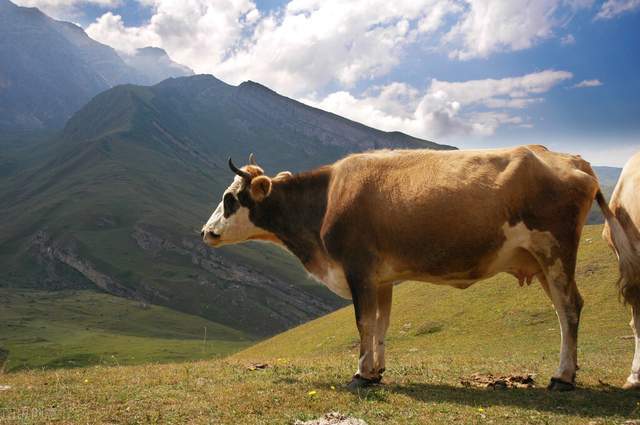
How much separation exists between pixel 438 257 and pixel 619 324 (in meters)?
23.7

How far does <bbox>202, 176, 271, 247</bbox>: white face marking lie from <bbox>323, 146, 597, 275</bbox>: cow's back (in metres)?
2.72

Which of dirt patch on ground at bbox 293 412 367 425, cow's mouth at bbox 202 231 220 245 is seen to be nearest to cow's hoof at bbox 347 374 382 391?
dirt patch on ground at bbox 293 412 367 425

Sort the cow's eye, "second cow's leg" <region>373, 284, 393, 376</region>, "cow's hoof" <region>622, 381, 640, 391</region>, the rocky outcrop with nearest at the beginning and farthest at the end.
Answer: "cow's hoof" <region>622, 381, 640, 391</region>
"second cow's leg" <region>373, 284, 393, 376</region>
the cow's eye
the rocky outcrop

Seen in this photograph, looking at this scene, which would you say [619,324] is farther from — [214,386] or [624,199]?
[214,386]

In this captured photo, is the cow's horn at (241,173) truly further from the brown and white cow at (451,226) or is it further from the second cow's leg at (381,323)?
the second cow's leg at (381,323)

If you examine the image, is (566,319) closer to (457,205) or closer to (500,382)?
(500,382)

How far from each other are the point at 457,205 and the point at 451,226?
424 millimetres

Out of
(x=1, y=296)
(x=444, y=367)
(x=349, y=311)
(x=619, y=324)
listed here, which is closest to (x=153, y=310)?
(x=1, y=296)

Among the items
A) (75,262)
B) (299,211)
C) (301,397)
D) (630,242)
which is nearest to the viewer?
(301,397)

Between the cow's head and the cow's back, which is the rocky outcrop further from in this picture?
the cow's back

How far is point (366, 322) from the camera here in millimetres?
11789

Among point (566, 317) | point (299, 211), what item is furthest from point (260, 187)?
point (566, 317)

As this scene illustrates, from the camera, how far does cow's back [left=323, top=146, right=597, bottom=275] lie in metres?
11.0

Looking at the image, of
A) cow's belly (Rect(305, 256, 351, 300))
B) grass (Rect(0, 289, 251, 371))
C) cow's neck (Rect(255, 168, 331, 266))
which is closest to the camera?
cow's belly (Rect(305, 256, 351, 300))
